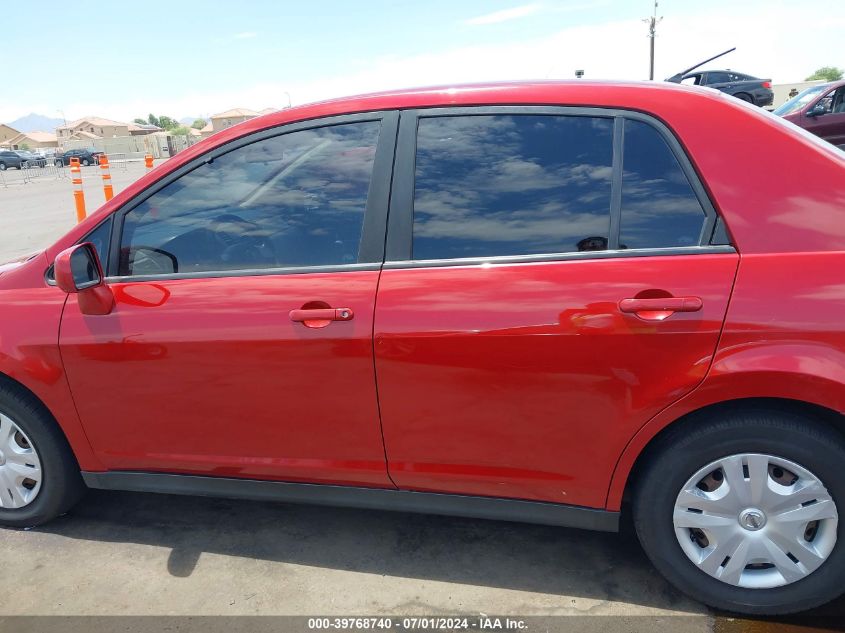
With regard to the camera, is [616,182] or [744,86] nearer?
[616,182]

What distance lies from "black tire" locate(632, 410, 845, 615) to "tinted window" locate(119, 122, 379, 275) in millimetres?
1320

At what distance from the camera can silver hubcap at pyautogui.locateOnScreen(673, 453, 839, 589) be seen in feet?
6.63

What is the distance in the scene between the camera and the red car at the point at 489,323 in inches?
78.4

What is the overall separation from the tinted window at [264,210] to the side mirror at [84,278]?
12 centimetres

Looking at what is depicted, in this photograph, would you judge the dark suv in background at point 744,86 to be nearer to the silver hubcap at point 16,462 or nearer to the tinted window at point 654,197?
the tinted window at point 654,197

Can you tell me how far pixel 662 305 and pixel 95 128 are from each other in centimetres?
12366

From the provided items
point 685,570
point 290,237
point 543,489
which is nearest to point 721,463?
point 685,570

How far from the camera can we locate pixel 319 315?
221 centimetres

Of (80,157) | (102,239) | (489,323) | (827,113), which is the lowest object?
(80,157)

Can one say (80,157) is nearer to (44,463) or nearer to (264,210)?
(44,463)

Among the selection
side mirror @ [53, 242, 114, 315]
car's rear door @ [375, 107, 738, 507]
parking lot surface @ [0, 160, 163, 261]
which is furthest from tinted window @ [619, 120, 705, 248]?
parking lot surface @ [0, 160, 163, 261]

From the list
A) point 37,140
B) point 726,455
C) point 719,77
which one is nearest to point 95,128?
point 37,140

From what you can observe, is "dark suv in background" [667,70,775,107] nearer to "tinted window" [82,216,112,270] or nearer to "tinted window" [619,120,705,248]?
"tinted window" [619,120,705,248]

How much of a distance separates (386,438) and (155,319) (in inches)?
39.2
